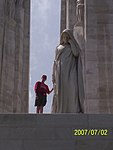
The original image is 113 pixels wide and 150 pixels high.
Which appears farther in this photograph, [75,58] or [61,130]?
[75,58]

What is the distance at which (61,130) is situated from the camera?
10805mm

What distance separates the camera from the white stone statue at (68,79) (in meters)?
12.0

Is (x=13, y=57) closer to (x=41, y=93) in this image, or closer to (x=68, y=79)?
(x=41, y=93)

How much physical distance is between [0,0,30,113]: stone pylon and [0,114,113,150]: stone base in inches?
355

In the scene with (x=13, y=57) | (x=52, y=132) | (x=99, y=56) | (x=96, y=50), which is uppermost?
(x=13, y=57)

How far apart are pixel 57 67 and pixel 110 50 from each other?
6.62 m

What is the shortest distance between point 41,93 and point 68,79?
122 inches

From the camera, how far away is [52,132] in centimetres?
1078

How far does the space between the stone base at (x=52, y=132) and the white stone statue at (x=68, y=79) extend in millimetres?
1003

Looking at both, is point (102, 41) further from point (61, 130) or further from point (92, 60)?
point (61, 130)

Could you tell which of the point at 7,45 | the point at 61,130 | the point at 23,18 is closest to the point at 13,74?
the point at 7,45
